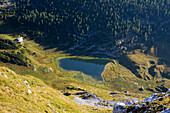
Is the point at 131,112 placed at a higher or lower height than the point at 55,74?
higher

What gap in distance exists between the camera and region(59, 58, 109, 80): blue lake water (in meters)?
138

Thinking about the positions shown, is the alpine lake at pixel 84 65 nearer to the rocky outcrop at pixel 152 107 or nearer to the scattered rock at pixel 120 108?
the scattered rock at pixel 120 108

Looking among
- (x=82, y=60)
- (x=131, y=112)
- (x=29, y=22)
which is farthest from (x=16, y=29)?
(x=131, y=112)

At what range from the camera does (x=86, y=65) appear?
497 ft

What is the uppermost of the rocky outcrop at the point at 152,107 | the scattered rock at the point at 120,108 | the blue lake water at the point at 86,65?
the rocky outcrop at the point at 152,107

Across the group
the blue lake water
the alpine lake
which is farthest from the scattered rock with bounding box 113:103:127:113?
the blue lake water

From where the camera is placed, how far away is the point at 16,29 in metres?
188

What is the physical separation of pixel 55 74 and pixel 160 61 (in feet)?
475

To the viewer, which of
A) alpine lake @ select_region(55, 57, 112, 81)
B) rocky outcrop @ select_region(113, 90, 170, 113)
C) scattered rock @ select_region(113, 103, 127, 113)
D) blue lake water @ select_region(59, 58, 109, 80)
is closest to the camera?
rocky outcrop @ select_region(113, 90, 170, 113)

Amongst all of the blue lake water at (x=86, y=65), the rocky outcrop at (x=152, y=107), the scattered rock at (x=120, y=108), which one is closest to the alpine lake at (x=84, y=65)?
the blue lake water at (x=86, y=65)

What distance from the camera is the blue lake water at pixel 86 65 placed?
138000mm

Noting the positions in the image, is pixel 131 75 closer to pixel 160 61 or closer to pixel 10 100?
pixel 160 61

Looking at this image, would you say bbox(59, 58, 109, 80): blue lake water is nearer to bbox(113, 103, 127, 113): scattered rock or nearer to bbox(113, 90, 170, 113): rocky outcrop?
bbox(113, 103, 127, 113): scattered rock

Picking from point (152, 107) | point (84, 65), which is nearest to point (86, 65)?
point (84, 65)
